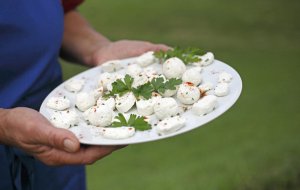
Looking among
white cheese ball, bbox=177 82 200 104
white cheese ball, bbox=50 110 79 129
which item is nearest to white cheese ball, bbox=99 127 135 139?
white cheese ball, bbox=50 110 79 129

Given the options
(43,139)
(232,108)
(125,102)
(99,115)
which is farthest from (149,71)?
(232,108)

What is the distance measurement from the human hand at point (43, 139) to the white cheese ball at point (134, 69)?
393mm

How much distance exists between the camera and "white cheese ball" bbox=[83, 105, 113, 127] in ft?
4.83

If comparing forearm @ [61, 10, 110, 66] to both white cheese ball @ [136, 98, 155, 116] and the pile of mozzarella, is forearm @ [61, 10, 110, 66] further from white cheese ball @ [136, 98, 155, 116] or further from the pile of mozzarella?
white cheese ball @ [136, 98, 155, 116]

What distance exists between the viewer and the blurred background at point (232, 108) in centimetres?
342

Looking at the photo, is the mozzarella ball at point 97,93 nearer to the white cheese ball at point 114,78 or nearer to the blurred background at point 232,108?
the white cheese ball at point 114,78

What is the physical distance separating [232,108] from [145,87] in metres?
2.79

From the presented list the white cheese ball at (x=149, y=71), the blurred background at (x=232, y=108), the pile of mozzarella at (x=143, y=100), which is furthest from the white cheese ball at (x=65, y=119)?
the blurred background at (x=232, y=108)

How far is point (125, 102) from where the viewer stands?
1.57 m

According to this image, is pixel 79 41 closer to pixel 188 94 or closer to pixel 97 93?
pixel 97 93

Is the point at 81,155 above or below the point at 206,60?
below

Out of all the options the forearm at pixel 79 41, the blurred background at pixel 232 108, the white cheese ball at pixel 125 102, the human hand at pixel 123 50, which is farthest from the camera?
the blurred background at pixel 232 108

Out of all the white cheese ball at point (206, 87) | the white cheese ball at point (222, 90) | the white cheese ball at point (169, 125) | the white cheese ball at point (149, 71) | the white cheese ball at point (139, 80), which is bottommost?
the white cheese ball at point (149, 71)

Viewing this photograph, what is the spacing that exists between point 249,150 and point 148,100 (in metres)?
2.21
